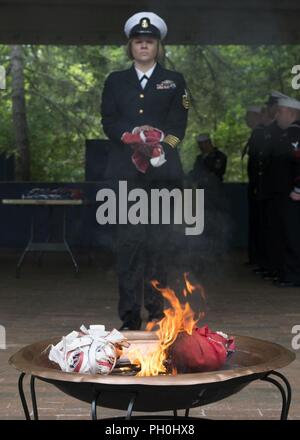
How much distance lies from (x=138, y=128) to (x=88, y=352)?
10.5 ft

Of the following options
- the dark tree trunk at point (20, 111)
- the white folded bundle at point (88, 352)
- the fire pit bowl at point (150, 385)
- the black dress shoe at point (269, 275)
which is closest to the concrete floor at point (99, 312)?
the black dress shoe at point (269, 275)

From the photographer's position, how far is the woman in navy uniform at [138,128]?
5.98 metres

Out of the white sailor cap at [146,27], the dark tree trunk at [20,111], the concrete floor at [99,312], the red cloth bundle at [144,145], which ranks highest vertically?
the dark tree trunk at [20,111]

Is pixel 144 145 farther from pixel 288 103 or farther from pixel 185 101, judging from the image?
pixel 288 103

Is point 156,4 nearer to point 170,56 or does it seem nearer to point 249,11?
point 249,11

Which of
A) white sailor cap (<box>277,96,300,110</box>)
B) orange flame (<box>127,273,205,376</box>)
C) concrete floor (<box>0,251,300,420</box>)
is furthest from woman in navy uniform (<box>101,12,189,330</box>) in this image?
white sailor cap (<box>277,96,300,110</box>)

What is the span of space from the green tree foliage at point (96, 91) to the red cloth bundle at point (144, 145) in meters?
Answer: 17.9

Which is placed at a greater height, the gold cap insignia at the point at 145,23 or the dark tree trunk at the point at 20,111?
the dark tree trunk at the point at 20,111

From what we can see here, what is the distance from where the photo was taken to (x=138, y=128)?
5.90 m

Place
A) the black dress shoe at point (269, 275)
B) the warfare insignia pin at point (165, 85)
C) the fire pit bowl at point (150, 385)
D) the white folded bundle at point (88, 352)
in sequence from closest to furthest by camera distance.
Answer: the fire pit bowl at point (150, 385), the white folded bundle at point (88, 352), the warfare insignia pin at point (165, 85), the black dress shoe at point (269, 275)

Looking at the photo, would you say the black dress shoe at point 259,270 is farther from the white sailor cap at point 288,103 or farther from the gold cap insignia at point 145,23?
the gold cap insignia at point 145,23

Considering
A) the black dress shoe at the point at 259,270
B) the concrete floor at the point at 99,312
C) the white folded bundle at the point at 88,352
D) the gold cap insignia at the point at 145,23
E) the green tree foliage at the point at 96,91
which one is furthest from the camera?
the green tree foliage at the point at 96,91

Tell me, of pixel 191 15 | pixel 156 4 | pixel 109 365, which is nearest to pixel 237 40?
pixel 191 15

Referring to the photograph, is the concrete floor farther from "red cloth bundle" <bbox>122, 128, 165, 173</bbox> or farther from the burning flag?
"red cloth bundle" <bbox>122, 128, 165, 173</bbox>
